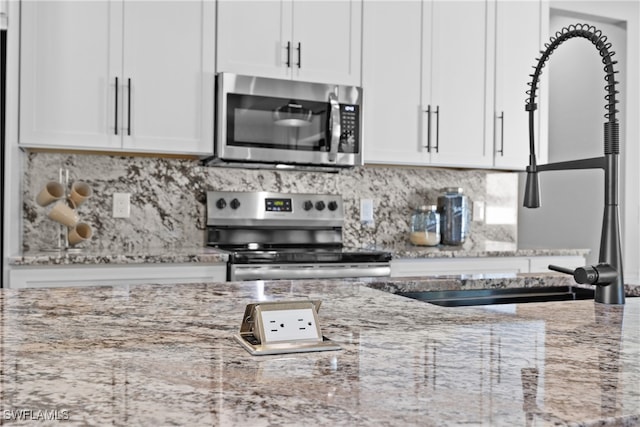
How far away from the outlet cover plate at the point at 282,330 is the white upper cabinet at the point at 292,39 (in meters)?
2.41

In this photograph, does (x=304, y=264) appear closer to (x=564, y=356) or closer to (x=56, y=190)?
(x=56, y=190)

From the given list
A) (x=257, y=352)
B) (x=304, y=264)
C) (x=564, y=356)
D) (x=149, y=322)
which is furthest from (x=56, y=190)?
(x=564, y=356)

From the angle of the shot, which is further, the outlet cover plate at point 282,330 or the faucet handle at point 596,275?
the faucet handle at point 596,275

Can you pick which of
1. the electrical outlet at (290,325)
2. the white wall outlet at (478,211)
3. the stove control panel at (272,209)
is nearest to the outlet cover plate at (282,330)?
the electrical outlet at (290,325)

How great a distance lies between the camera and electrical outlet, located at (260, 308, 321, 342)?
911 mm

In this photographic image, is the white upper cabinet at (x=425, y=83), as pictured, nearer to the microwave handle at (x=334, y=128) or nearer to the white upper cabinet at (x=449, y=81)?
the white upper cabinet at (x=449, y=81)

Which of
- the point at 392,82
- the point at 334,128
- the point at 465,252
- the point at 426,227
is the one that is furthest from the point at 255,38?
the point at 465,252

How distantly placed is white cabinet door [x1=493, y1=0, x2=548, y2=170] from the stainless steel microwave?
1002 millimetres

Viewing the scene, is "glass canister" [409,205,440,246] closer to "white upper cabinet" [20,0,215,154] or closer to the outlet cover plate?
"white upper cabinet" [20,0,215,154]

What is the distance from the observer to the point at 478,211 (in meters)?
4.19

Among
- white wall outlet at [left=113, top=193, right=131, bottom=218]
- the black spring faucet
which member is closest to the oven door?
white wall outlet at [left=113, top=193, right=131, bottom=218]

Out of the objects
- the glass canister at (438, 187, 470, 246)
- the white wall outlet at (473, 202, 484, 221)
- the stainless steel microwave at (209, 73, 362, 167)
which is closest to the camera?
the stainless steel microwave at (209, 73, 362, 167)

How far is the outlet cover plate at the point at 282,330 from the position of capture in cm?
89

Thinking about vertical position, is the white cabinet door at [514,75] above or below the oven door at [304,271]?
above
